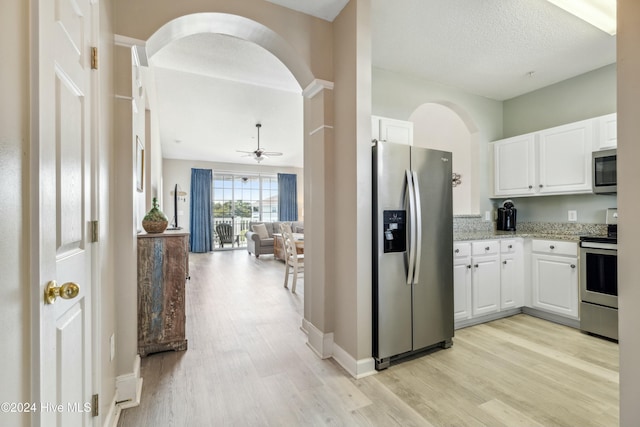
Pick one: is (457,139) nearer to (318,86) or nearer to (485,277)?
(485,277)

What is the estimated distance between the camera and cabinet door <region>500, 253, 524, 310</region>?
3.21 metres

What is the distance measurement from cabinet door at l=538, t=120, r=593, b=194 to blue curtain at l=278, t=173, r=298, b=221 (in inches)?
300

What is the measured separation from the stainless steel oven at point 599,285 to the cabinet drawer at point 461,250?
1025 millimetres

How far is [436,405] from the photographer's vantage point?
180 centimetres

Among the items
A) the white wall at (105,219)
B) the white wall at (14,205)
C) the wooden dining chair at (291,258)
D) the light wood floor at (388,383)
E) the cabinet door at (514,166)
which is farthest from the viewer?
the wooden dining chair at (291,258)

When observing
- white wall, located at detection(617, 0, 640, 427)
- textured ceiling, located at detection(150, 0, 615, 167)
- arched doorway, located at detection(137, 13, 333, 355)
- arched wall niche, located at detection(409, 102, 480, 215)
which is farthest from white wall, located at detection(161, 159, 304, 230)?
white wall, located at detection(617, 0, 640, 427)

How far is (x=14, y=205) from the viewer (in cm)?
73

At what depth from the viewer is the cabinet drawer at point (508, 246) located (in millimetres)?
3215

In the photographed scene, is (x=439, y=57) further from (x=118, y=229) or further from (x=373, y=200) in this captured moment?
(x=118, y=229)

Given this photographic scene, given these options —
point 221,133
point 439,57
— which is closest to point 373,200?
point 439,57

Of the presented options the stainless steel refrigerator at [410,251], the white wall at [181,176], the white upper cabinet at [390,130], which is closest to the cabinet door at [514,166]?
the white upper cabinet at [390,130]

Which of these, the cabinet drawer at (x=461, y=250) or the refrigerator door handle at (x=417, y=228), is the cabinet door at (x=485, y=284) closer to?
the cabinet drawer at (x=461, y=250)

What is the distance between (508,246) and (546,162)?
3.62 feet

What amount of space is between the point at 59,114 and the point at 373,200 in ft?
5.91
